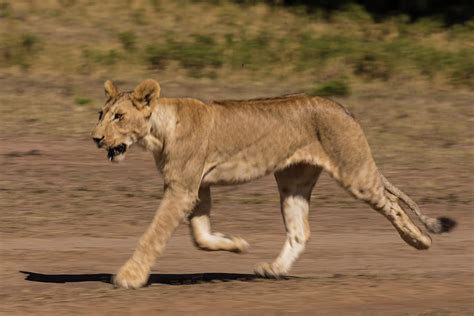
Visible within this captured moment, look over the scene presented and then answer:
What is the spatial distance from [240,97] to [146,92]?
8.15 m

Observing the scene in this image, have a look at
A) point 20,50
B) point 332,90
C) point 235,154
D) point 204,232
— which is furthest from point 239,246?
point 20,50

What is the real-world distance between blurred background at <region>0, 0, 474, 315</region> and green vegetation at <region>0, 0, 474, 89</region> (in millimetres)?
36

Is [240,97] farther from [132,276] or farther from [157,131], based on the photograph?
[132,276]

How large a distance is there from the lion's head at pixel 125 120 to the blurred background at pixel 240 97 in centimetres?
89

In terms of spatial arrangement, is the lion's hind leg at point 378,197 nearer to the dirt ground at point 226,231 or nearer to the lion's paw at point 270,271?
the dirt ground at point 226,231

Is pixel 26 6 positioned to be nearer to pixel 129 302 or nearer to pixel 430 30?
pixel 430 30

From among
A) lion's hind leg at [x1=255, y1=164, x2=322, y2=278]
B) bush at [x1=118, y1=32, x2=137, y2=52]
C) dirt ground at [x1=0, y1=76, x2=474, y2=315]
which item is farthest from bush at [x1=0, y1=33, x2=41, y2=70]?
lion's hind leg at [x1=255, y1=164, x2=322, y2=278]

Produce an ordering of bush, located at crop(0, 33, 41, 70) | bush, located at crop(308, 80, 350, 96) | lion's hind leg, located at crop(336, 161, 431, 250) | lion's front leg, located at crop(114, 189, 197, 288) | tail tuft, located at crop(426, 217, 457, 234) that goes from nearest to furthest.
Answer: lion's front leg, located at crop(114, 189, 197, 288), lion's hind leg, located at crop(336, 161, 431, 250), tail tuft, located at crop(426, 217, 457, 234), bush, located at crop(308, 80, 350, 96), bush, located at crop(0, 33, 41, 70)

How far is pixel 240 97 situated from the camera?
1612cm

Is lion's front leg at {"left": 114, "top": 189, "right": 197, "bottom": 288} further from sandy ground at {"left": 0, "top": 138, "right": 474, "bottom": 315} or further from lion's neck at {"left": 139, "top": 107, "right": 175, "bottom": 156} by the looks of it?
lion's neck at {"left": 139, "top": 107, "right": 175, "bottom": 156}

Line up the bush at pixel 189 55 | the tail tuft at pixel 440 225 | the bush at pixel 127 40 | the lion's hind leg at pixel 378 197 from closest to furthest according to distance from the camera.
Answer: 1. the lion's hind leg at pixel 378 197
2. the tail tuft at pixel 440 225
3. the bush at pixel 189 55
4. the bush at pixel 127 40

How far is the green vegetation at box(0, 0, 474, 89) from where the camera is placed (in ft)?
57.9

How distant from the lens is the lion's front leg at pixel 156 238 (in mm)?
7879

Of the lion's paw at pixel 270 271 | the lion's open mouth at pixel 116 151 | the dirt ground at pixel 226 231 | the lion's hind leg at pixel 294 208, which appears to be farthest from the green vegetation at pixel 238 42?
the lion's open mouth at pixel 116 151
